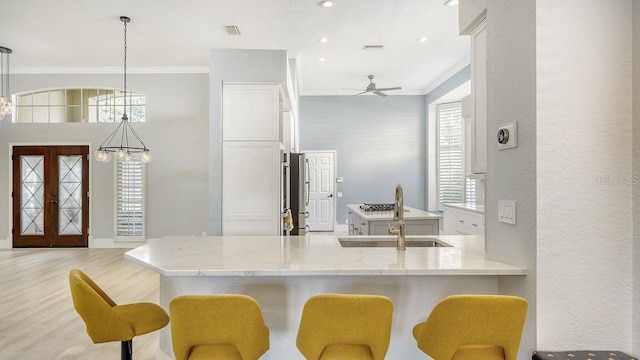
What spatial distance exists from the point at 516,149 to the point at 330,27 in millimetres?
3315

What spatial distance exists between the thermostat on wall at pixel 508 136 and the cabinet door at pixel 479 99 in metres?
0.25

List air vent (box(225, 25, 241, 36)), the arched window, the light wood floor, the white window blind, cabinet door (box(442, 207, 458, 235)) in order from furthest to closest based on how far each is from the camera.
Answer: the white window blind, the arched window, cabinet door (box(442, 207, 458, 235)), air vent (box(225, 25, 241, 36)), the light wood floor

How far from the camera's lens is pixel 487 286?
2072 mm

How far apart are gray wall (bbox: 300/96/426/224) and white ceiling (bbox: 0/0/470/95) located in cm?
190

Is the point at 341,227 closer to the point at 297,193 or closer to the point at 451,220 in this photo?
the point at 297,193

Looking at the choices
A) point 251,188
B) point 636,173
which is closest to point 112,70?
point 251,188

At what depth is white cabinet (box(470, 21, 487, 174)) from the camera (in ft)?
7.47

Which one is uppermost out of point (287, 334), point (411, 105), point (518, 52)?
point (411, 105)

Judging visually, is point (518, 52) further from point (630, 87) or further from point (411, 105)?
point (411, 105)

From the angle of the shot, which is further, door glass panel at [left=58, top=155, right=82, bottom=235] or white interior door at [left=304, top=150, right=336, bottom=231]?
white interior door at [left=304, top=150, right=336, bottom=231]

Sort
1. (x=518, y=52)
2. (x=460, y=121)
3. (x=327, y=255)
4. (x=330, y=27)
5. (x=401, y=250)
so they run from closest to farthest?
(x=518, y=52), (x=327, y=255), (x=401, y=250), (x=330, y=27), (x=460, y=121)

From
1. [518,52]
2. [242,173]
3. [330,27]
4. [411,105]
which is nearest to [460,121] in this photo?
[411,105]

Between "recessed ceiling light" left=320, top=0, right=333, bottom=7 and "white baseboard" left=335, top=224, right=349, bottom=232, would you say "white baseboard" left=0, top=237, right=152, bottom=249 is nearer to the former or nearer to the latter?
"white baseboard" left=335, top=224, right=349, bottom=232

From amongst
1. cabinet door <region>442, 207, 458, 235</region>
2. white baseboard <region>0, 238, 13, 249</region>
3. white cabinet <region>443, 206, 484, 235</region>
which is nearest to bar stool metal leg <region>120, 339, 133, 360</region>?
white cabinet <region>443, 206, 484, 235</region>
